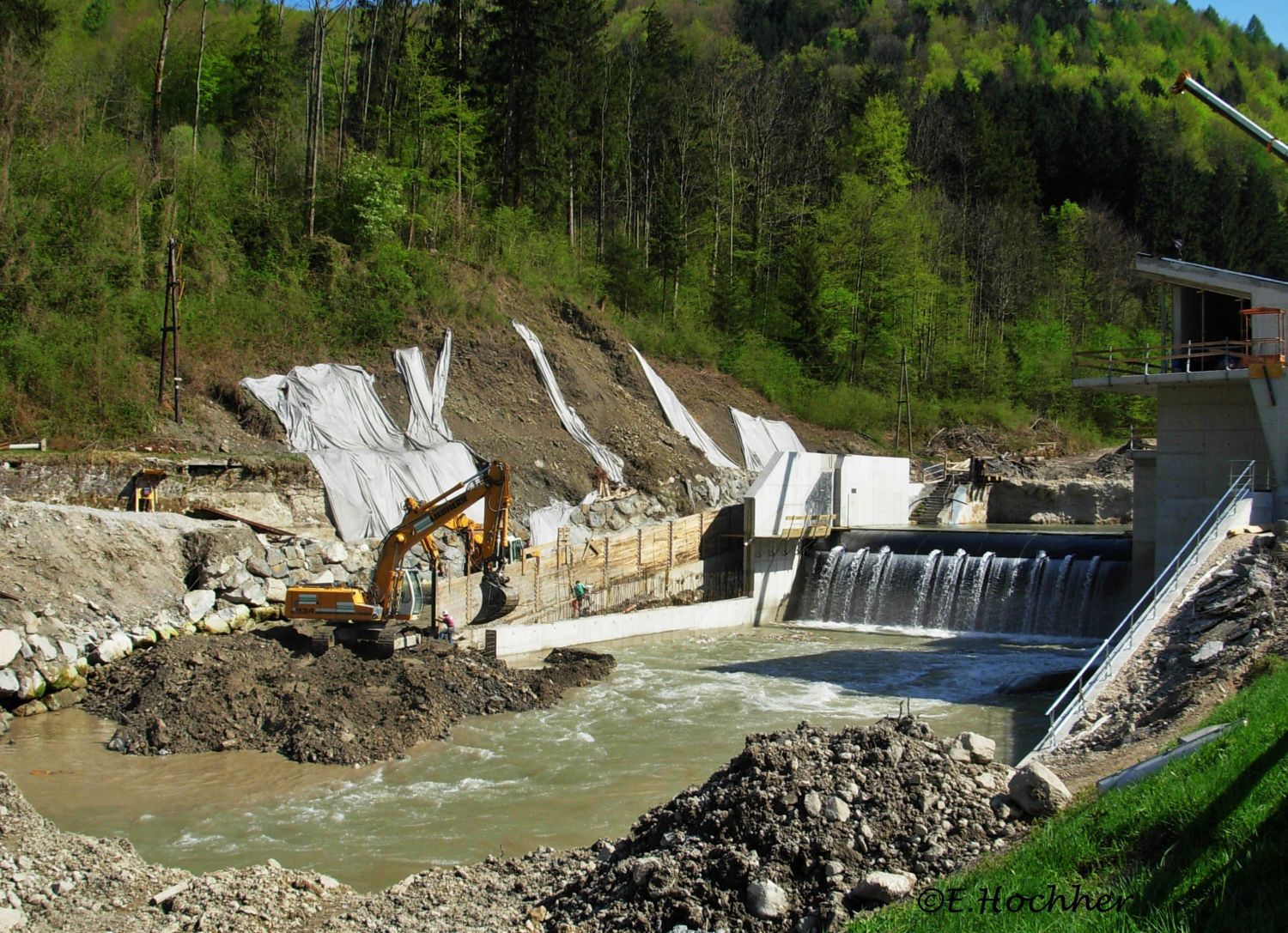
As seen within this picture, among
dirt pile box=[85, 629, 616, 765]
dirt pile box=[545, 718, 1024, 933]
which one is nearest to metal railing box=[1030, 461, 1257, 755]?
dirt pile box=[545, 718, 1024, 933]

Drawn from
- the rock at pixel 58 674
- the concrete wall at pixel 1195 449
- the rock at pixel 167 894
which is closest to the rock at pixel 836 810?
the rock at pixel 167 894

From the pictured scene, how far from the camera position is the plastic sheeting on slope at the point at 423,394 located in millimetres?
28094

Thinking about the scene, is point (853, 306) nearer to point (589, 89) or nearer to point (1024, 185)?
point (589, 89)

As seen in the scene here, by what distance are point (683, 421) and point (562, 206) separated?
1415 centimetres

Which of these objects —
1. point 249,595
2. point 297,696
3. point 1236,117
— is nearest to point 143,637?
point 249,595

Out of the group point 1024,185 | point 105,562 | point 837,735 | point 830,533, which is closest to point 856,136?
point 1024,185

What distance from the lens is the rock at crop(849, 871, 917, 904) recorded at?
22.0 feet

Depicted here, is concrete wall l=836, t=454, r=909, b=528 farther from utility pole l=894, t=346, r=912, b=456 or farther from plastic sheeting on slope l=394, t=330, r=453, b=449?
plastic sheeting on slope l=394, t=330, r=453, b=449

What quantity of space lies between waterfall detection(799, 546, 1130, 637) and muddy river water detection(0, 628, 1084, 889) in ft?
12.1

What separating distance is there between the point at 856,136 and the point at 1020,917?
189 feet

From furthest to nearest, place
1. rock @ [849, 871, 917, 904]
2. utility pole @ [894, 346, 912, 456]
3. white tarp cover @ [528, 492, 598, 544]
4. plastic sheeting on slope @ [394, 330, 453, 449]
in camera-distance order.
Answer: utility pole @ [894, 346, 912, 456] < plastic sheeting on slope @ [394, 330, 453, 449] < white tarp cover @ [528, 492, 598, 544] < rock @ [849, 871, 917, 904]

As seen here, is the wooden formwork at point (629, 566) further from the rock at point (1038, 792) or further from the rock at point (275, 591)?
the rock at point (1038, 792)

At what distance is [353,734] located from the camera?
46.5 feet

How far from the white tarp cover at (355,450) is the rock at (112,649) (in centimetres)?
677
